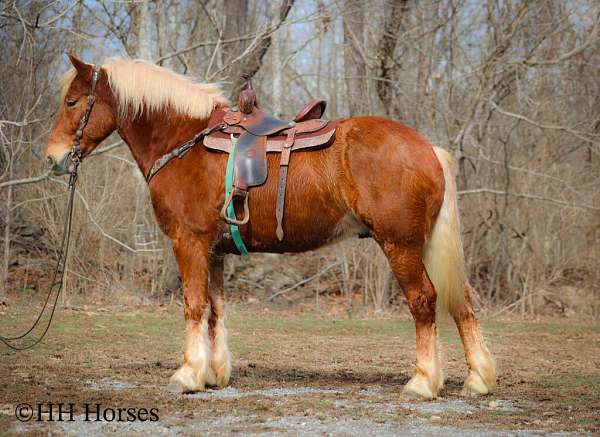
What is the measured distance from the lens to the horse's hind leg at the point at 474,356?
5406 mm

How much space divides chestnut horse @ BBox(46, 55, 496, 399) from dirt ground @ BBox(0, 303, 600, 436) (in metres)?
0.32

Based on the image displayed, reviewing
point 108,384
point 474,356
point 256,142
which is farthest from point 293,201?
point 108,384

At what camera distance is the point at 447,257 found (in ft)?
17.8

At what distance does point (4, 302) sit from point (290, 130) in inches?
306

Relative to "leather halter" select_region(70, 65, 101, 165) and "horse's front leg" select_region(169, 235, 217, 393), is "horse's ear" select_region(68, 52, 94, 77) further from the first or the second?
"horse's front leg" select_region(169, 235, 217, 393)

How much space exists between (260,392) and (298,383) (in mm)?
545

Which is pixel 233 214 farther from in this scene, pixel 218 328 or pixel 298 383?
pixel 298 383

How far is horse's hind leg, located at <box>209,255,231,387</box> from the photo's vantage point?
577 cm

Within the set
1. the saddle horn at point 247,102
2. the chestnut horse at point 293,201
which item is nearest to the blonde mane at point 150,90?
the chestnut horse at point 293,201

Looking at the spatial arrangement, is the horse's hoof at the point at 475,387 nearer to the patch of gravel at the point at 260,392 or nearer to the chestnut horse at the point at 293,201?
the chestnut horse at the point at 293,201

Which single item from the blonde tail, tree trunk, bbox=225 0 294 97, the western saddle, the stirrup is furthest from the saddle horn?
tree trunk, bbox=225 0 294 97

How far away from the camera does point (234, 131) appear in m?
5.78

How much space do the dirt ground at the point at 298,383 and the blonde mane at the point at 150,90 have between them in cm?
220

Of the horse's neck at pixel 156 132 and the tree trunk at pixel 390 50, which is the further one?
the tree trunk at pixel 390 50
